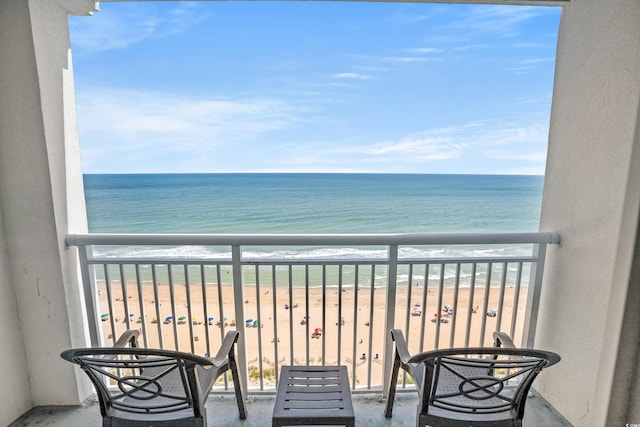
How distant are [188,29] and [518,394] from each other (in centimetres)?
1705

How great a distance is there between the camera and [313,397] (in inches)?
57.5

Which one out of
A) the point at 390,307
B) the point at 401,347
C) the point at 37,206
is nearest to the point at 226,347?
the point at 401,347

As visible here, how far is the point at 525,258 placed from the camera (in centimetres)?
194

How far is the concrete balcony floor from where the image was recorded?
184cm

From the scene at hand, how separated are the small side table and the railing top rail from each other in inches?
28.3

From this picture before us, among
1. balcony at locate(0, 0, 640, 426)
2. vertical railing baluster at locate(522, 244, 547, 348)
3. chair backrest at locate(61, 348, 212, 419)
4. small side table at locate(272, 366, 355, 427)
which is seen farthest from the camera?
vertical railing baluster at locate(522, 244, 547, 348)

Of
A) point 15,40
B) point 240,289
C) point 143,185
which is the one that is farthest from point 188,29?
point 240,289

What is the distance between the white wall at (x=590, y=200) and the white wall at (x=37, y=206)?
290 cm

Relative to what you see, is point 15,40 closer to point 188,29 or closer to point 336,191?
point 188,29

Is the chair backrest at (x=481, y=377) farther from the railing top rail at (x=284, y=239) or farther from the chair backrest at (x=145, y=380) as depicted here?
the chair backrest at (x=145, y=380)

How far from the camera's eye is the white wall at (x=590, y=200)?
1385 millimetres

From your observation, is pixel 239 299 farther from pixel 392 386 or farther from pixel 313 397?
pixel 392 386

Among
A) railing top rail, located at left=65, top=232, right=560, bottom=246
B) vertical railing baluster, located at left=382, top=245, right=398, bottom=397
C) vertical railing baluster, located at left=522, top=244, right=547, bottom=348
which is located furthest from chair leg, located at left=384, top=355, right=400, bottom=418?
vertical railing baluster, located at left=522, top=244, right=547, bottom=348

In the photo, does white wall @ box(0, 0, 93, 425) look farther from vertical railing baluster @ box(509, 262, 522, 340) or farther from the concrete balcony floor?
vertical railing baluster @ box(509, 262, 522, 340)
